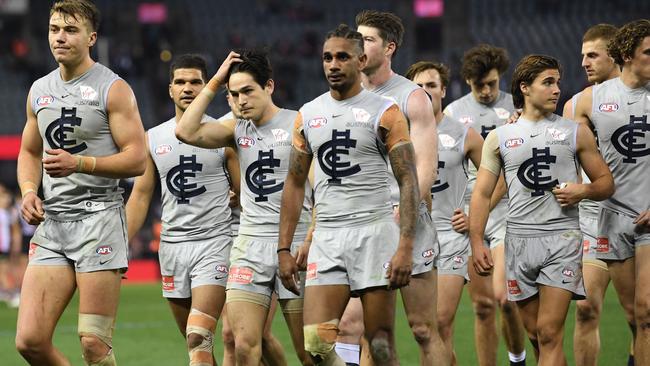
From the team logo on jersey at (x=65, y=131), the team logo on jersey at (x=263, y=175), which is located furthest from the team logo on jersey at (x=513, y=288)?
the team logo on jersey at (x=65, y=131)

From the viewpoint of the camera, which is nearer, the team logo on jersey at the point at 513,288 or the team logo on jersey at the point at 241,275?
the team logo on jersey at the point at 241,275

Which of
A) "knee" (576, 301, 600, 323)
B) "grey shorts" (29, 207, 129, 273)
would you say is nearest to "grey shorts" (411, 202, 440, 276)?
"knee" (576, 301, 600, 323)

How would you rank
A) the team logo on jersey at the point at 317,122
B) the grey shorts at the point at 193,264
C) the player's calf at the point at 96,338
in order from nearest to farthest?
the team logo on jersey at the point at 317,122
the player's calf at the point at 96,338
the grey shorts at the point at 193,264

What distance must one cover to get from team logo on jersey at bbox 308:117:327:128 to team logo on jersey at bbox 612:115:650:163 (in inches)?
91.8

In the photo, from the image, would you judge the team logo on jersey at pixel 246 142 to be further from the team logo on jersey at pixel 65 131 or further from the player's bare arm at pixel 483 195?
the player's bare arm at pixel 483 195

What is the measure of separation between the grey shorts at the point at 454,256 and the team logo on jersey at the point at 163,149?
7.53 feet

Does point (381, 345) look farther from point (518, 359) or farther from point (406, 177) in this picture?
point (518, 359)

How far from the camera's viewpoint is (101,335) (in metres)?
7.06

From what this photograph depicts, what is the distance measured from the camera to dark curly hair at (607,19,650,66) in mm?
7902

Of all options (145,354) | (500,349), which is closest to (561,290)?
(500,349)

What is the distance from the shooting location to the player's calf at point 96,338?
23.0 ft

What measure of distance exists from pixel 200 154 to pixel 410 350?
4240 millimetres

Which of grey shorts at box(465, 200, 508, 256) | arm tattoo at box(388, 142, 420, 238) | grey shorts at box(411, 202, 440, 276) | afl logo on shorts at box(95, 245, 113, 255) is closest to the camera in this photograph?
arm tattoo at box(388, 142, 420, 238)

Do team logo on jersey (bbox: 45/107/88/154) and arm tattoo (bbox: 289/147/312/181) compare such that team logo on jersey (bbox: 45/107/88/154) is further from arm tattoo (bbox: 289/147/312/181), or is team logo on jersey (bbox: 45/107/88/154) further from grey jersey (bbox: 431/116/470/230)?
grey jersey (bbox: 431/116/470/230)
